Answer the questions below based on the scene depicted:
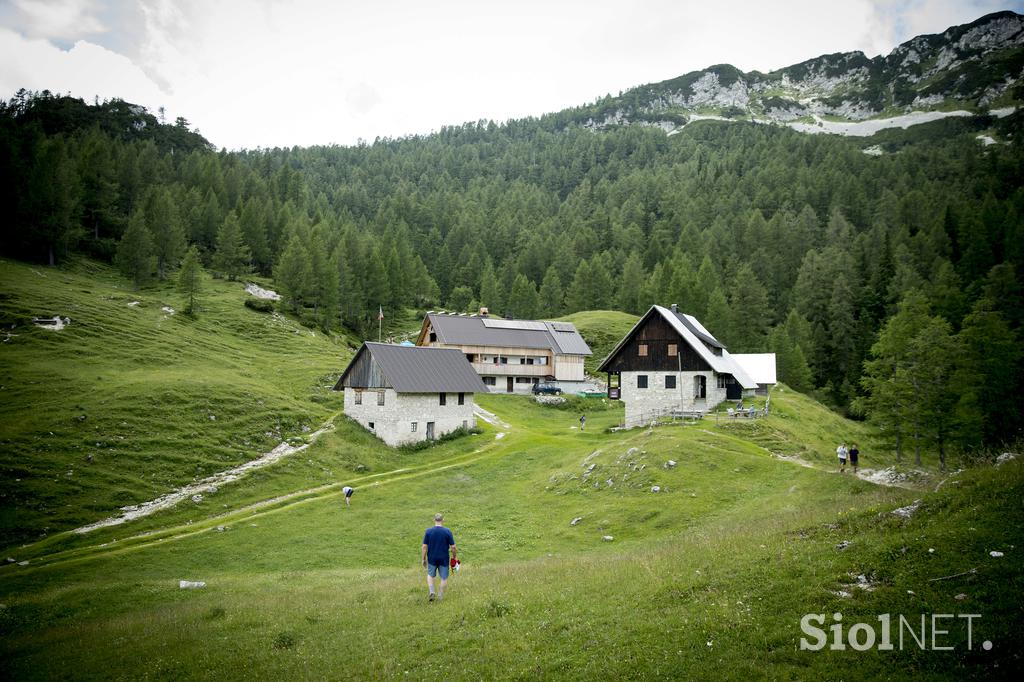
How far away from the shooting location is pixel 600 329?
102812mm

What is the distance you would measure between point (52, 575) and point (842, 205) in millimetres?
175051

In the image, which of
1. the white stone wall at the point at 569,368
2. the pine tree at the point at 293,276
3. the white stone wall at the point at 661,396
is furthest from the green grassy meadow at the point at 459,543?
the pine tree at the point at 293,276

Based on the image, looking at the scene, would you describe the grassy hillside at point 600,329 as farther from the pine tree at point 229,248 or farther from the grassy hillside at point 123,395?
the pine tree at point 229,248

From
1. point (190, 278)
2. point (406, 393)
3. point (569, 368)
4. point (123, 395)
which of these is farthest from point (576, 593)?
point (190, 278)

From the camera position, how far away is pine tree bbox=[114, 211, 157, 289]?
279 ft

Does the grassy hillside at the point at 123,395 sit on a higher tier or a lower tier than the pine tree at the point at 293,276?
lower

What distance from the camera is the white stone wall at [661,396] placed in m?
54.5

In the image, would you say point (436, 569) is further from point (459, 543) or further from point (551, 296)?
point (551, 296)

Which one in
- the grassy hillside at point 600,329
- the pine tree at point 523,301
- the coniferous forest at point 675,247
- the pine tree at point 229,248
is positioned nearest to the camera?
the coniferous forest at point 675,247

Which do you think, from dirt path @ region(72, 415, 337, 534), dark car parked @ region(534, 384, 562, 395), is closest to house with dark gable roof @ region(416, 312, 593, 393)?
dark car parked @ region(534, 384, 562, 395)

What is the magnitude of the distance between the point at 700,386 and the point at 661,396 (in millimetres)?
3963

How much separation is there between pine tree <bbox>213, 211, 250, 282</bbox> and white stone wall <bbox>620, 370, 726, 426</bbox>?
81.6 meters
